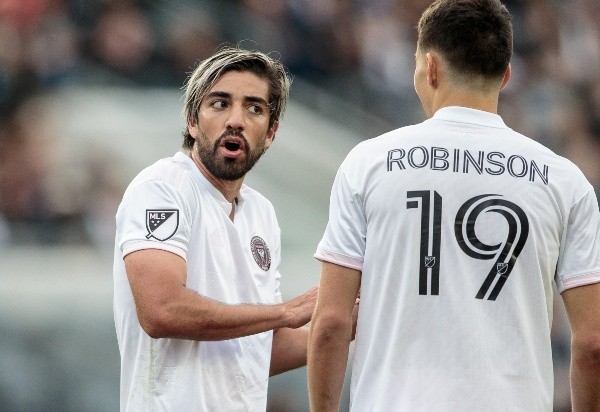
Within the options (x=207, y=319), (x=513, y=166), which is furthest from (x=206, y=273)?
(x=513, y=166)

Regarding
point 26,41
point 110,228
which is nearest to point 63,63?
point 26,41

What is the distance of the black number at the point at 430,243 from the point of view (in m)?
3.13

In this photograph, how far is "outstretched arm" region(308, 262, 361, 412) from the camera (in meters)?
3.20

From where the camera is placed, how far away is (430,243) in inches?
124

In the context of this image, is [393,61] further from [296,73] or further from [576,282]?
[576,282]

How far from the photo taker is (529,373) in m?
3.17

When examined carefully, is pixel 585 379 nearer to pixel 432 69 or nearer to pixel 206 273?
pixel 432 69

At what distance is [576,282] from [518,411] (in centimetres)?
41

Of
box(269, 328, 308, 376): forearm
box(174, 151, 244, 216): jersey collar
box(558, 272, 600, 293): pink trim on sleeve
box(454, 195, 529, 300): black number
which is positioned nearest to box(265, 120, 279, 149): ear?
box(174, 151, 244, 216): jersey collar

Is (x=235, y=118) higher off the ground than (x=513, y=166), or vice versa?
(x=235, y=118)

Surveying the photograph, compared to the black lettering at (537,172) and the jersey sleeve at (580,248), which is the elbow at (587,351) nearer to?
the jersey sleeve at (580,248)

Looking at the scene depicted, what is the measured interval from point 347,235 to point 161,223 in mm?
836

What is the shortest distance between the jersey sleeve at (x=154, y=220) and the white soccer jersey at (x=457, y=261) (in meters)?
0.73

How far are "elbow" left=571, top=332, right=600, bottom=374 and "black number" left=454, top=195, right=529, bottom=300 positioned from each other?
295 millimetres
